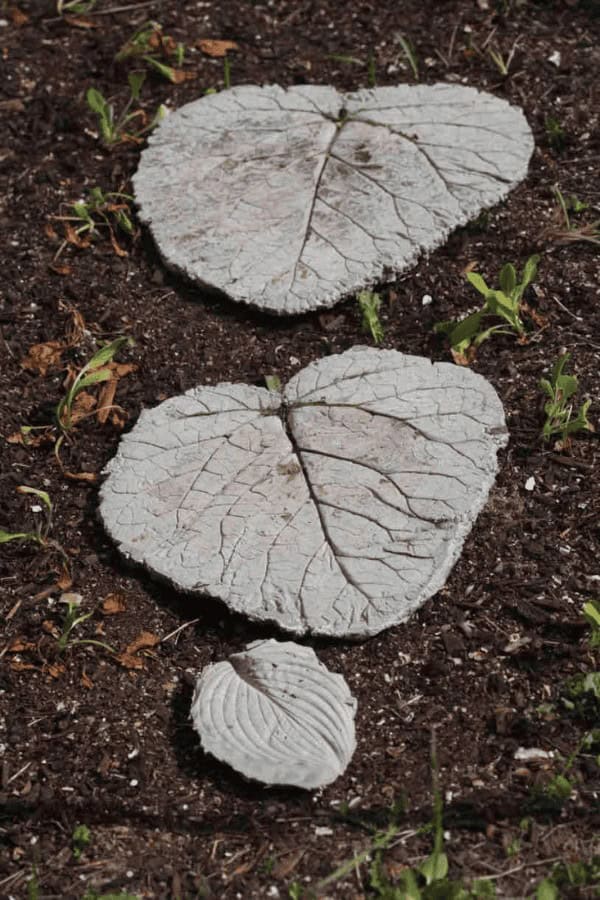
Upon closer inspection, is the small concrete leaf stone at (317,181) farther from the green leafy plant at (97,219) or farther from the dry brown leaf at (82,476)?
the dry brown leaf at (82,476)

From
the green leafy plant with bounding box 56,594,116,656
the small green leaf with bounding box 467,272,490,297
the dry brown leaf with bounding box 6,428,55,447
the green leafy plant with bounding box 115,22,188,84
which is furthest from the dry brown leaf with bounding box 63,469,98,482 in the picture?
the green leafy plant with bounding box 115,22,188,84

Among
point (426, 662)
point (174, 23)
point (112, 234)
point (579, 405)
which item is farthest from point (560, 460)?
point (174, 23)

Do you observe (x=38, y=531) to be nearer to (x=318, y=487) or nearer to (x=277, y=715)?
(x=318, y=487)

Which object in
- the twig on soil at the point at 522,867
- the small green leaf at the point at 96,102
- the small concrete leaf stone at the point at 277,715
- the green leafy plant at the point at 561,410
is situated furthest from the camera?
the small green leaf at the point at 96,102

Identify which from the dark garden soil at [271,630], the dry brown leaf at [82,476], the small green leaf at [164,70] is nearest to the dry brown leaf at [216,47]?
the dark garden soil at [271,630]

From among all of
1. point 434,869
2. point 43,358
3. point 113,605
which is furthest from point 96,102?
point 434,869

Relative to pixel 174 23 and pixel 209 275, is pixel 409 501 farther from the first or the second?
pixel 174 23

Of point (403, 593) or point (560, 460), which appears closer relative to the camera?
point (403, 593)
